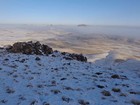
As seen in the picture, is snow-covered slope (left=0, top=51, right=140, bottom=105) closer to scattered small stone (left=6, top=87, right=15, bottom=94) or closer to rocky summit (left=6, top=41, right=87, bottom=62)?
scattered small stone (left=6, top=87, right=15, bottom=94)

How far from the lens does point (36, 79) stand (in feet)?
56.4

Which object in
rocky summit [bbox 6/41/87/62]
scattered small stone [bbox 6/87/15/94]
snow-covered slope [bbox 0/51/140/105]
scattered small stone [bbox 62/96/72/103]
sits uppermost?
scattered small stone [bbox 62/96/72/103]

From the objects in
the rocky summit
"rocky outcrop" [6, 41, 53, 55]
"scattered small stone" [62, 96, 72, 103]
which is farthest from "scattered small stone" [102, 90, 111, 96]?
"rocky outcrop" [6, 41, 53, 55]

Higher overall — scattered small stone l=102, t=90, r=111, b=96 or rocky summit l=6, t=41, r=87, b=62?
scattered small stone l=102, t=90, r=111, b=96

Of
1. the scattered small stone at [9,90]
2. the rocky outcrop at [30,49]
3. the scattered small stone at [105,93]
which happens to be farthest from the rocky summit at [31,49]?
the scattered small stone at [9,90]

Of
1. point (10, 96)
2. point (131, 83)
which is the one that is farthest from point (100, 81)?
point (10, 96)

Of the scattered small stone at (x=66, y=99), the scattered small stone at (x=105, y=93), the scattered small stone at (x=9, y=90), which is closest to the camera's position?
the scattered small stone at (x=66, y=99)

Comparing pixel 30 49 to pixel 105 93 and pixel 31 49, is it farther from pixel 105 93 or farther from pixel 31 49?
pixel 105 93

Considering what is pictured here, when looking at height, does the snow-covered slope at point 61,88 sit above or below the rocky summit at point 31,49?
above

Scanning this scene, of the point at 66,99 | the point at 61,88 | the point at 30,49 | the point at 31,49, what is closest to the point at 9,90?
the point at 61,88

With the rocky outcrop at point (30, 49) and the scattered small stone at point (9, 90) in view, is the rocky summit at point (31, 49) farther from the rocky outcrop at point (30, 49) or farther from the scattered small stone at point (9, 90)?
the scattered small stone at point (9, 90)

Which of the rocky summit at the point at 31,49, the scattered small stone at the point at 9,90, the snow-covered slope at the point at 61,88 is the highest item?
the scattered small stone at the point at 9,90

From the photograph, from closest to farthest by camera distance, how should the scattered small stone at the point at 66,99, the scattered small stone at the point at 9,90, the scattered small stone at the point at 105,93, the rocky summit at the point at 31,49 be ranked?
the scattered small stone at the point at 66,99, the scattered small stone at the point at 9,90, the scattered small stone at the point at 105,93, the rocky summit at the point at 31,49

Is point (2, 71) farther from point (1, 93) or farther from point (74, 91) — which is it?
point (74, 91)
